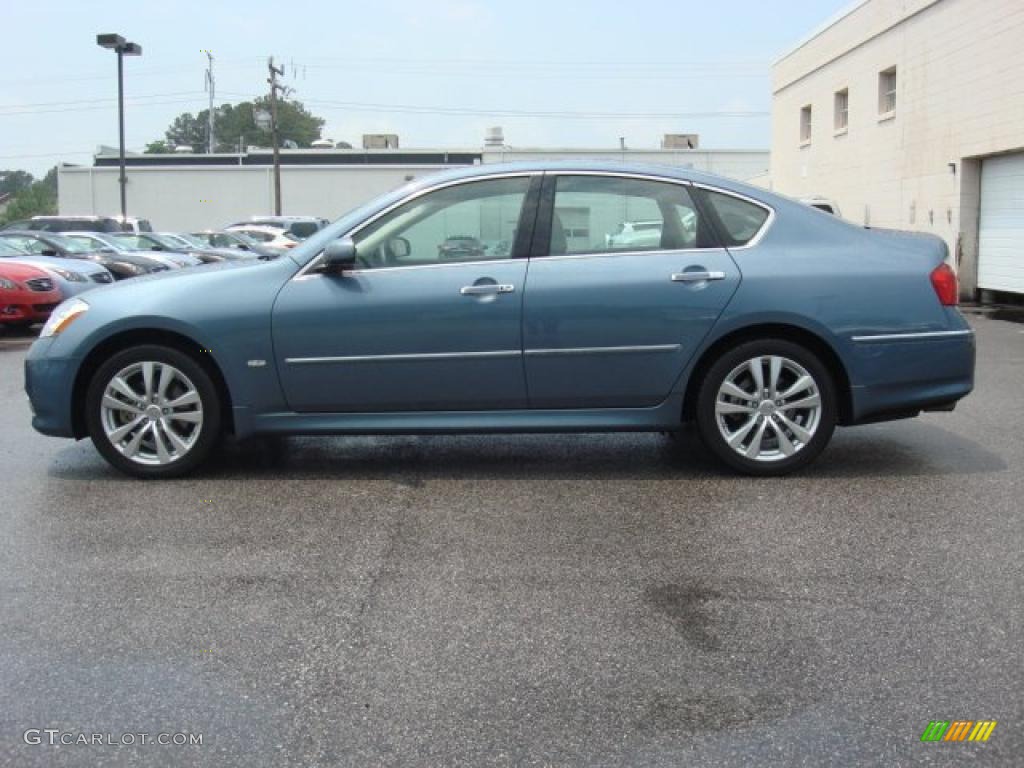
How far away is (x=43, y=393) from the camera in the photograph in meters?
5.66

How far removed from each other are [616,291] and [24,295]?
10647 millimetres

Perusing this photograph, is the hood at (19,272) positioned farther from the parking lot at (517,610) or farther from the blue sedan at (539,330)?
the blue sedan at (539,330)

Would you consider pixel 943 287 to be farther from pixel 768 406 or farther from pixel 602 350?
pixel 602 350

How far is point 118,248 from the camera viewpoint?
72.0 ft

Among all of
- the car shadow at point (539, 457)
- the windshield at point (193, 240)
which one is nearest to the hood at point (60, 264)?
the car shadow at point (539, 457)

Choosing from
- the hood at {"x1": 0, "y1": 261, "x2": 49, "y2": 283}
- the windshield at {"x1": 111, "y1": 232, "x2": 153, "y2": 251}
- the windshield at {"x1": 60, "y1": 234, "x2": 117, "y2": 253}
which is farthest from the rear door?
the windshield at {"x1": 111, "y1": 232, "x2": 153, "y2": 251}

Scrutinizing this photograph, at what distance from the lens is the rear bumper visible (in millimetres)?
5488

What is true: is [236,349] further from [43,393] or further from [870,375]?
[870,375]

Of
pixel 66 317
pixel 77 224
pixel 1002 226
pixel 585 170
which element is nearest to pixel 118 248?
pixel 77 224

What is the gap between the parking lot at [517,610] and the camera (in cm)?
293

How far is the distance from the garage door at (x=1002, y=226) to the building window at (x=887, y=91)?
14.3ft

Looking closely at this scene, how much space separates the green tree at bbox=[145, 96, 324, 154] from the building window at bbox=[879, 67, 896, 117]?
87676 millimetres

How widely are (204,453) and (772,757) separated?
375 centimetres

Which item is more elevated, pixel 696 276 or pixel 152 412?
pixel 696 276
